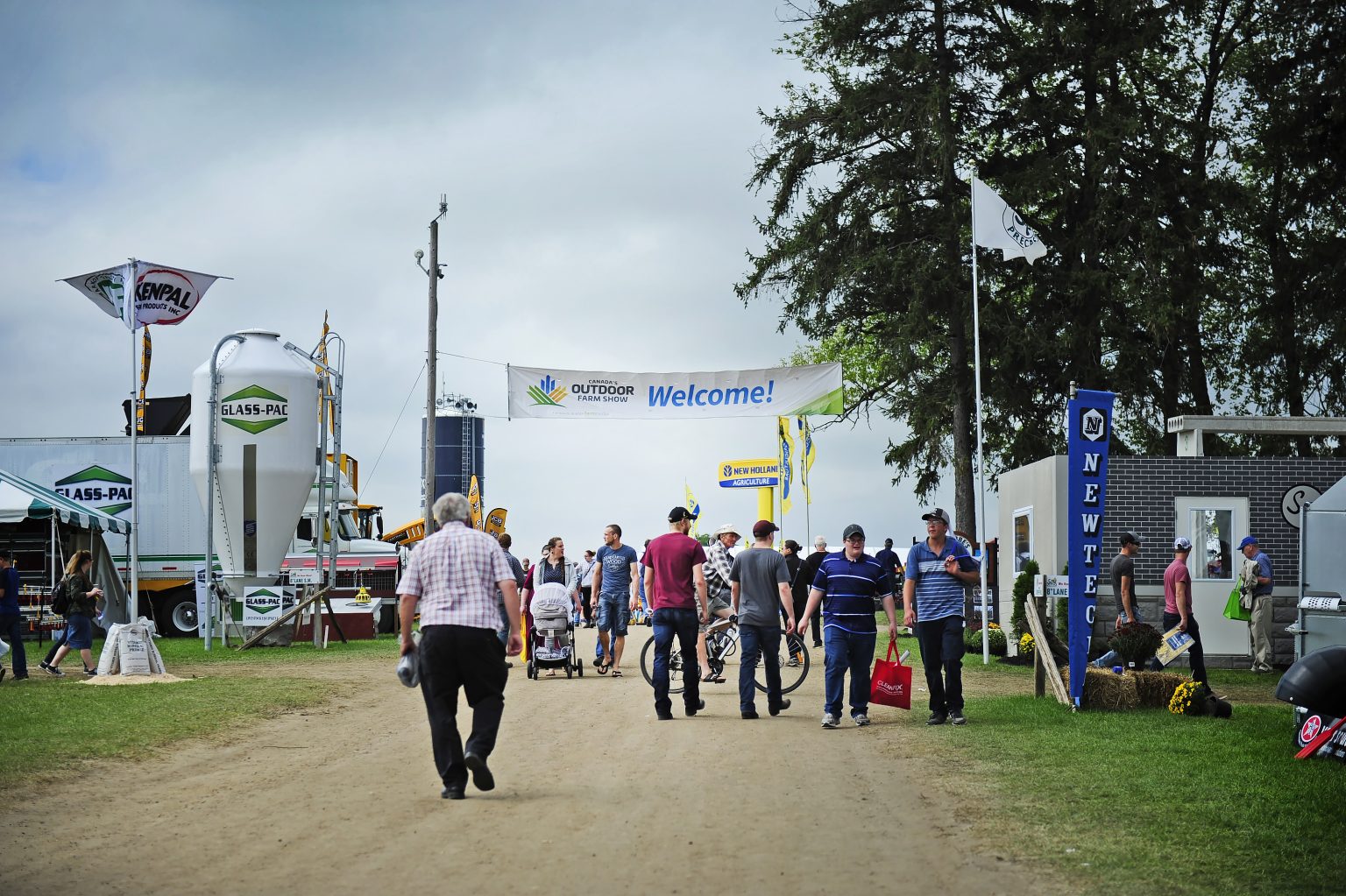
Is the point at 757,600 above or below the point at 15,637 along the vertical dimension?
above

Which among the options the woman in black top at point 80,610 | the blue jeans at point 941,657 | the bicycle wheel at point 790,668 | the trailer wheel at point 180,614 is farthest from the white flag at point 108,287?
the blue jeans at point 941,657

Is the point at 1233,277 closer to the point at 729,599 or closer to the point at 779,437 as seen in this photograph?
Answer: the point at 779,437

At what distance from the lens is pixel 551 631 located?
63.3 feet

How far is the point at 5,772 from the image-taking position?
9.95 m

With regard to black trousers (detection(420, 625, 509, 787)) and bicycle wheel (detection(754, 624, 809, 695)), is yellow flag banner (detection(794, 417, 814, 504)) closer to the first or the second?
bicycle wheel (detection(754, 624, 809, 695))

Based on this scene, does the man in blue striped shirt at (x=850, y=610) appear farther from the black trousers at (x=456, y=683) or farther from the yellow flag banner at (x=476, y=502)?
the yellow flag banner at (x=476, y=502)

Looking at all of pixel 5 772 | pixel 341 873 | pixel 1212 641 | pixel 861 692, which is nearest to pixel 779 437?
pixel 1212 641

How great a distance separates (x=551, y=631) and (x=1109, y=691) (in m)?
7.75

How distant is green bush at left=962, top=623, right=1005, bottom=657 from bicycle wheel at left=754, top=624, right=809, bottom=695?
3.37 m

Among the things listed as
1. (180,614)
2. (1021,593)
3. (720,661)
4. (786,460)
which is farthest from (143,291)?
(786,460)

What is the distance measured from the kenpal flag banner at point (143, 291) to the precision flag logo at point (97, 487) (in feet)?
35.6

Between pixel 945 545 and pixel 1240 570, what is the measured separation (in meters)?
8.79

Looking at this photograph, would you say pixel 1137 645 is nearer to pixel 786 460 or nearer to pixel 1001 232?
pixel 1001 232

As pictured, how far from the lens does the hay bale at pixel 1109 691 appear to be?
14.3 metres
